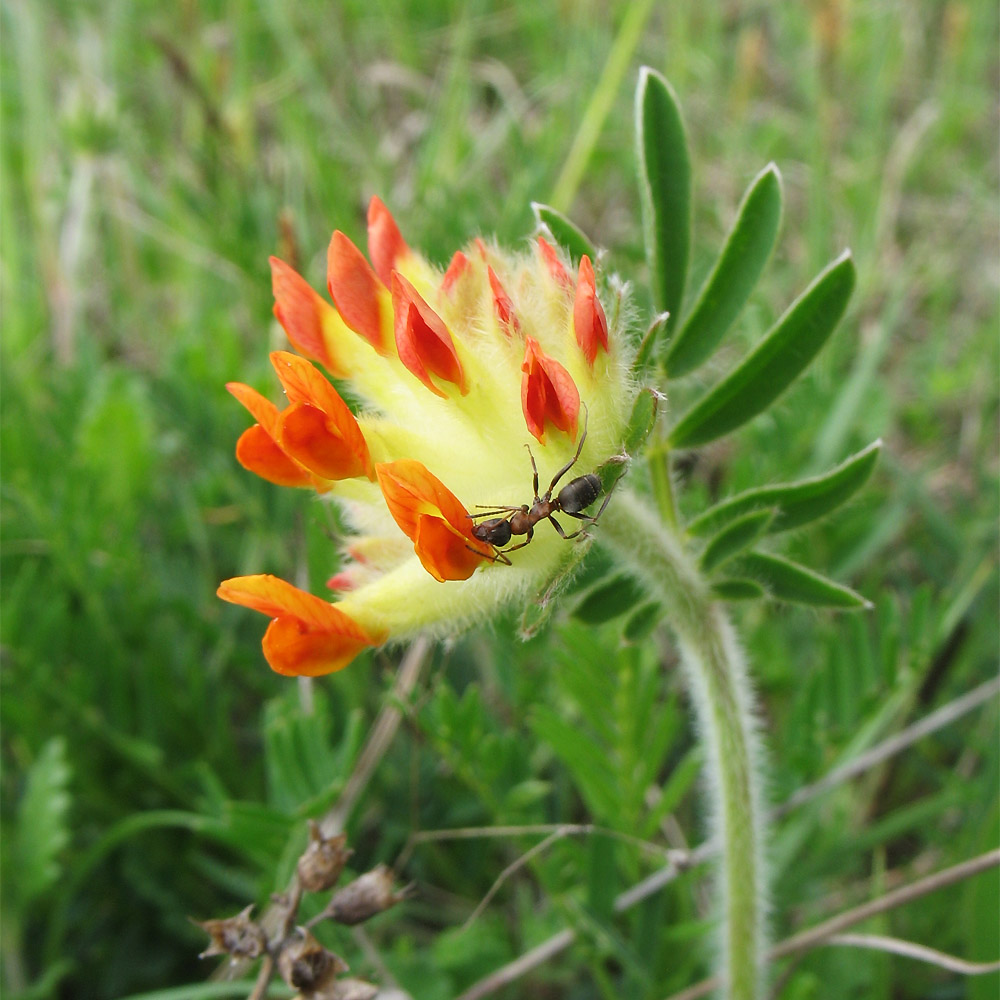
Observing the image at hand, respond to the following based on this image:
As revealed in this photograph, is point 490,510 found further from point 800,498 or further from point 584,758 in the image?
point 584,758

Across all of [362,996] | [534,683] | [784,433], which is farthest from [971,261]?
[362,996]

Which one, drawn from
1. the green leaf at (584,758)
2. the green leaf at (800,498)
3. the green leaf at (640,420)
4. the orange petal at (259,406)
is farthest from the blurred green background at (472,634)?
the orange petal at (259,406)

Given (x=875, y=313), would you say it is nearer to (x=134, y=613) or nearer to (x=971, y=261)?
(x=971, y=261)

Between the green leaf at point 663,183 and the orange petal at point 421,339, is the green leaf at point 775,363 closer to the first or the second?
the green leaf at point 663,183

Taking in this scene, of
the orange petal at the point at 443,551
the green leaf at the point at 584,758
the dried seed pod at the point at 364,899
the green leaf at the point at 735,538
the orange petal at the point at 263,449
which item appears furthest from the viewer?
the green leaf at the point at 584,758

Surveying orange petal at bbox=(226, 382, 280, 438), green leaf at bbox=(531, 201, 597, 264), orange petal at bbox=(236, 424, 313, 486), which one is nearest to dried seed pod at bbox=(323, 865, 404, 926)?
orange petal at bbox=(236, 424, 313, 486)

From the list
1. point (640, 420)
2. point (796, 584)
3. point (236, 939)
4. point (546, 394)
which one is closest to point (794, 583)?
point (796, 584)

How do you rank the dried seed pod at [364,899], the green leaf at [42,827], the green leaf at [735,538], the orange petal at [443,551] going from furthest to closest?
the green leaf at [42,827] < the dried seed pod at [364,899] < the green leaf at [735,538] < the orange petal at [443,551]

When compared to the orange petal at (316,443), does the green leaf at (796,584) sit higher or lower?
lower
